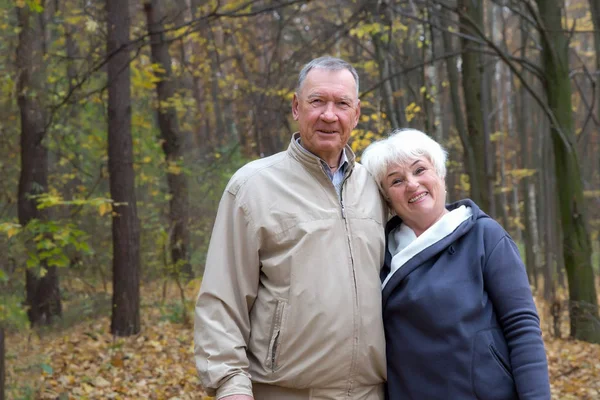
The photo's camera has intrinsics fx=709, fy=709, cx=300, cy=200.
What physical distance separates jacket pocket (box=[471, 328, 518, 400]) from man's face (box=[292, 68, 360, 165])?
0.97 meters

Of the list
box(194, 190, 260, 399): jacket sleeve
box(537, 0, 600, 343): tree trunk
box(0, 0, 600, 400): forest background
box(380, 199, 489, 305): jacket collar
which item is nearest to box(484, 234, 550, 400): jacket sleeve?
box(380, 199, 489, 305): jacket collar

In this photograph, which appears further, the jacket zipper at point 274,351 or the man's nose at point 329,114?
the man's nose at point 329,114

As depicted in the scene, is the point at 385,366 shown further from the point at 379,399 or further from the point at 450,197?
the point at 450,197

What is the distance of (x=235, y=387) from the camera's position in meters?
2.66

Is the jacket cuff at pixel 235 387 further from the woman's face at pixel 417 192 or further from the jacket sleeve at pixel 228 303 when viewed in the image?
the woman's face at pixel 417 192

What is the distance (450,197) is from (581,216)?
1621 centimetres

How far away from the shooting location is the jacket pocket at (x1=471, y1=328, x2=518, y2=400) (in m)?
2.63

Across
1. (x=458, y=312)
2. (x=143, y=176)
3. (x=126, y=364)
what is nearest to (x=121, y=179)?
(x=126, y=364)

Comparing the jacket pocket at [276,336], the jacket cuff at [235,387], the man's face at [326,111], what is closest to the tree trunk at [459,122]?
the man's face at [326,111]

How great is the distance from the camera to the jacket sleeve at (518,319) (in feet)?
8.53

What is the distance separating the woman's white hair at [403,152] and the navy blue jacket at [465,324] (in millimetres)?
338

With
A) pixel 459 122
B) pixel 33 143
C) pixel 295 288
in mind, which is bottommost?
pixel 295 288

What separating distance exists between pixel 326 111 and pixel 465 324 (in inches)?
40.2

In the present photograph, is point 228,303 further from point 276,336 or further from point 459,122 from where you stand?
point 459,122
